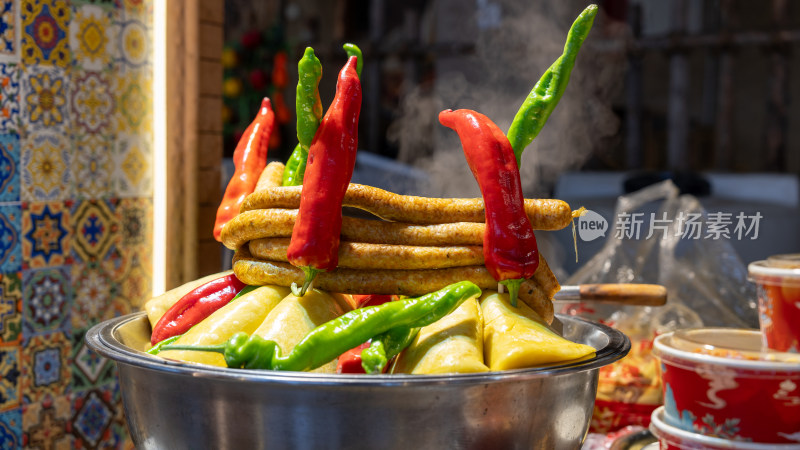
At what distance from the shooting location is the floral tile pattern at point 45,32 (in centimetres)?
176

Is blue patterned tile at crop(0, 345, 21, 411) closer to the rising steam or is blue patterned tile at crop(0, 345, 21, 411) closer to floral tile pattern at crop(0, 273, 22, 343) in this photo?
floral tile pattern at crop(0, 273, 22, 343)

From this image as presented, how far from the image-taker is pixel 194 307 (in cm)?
111

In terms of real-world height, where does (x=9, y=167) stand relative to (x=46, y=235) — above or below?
above

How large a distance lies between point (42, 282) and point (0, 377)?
0.25 meters


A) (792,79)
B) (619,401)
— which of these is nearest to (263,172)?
(619,401)

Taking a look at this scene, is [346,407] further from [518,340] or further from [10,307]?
[10,307]

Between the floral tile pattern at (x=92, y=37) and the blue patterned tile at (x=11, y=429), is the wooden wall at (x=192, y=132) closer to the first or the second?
the floral tile pattern at (x=92, y=37)

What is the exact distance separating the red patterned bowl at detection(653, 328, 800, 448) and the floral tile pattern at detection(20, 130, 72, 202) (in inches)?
61.7

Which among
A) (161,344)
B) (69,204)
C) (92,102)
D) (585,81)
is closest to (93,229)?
(69,204)

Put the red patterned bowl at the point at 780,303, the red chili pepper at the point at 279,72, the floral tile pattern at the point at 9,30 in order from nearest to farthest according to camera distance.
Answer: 1. the red patterned bowl at the point at 780,303
2. the floral tile pattern at the point at 9,30
3. the red chili pepper at the point at 279,72

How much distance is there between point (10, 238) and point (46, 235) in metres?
0.10

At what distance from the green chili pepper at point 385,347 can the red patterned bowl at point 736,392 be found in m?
0.32

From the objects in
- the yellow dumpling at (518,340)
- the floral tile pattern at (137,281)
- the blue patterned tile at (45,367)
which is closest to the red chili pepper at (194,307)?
the yellow dumpling at (518,340)

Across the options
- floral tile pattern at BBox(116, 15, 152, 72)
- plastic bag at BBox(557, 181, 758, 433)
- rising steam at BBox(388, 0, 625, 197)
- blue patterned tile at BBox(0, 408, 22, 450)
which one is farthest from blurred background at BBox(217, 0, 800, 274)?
blue patterned tile at BBox(0, 408, 22, 450)
